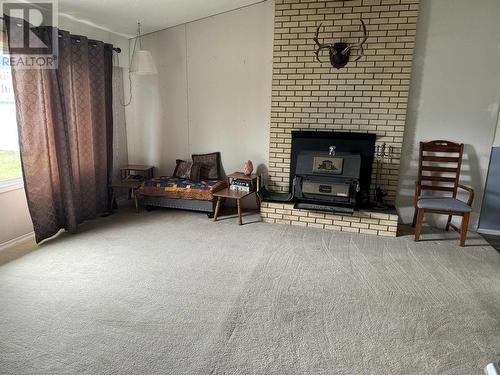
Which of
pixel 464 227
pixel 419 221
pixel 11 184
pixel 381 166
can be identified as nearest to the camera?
pixel 11 184

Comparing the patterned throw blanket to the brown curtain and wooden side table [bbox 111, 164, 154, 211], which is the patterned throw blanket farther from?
the brown curtain

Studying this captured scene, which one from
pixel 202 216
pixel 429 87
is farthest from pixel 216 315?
pixel 429 87

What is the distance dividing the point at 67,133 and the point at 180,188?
4.29ft

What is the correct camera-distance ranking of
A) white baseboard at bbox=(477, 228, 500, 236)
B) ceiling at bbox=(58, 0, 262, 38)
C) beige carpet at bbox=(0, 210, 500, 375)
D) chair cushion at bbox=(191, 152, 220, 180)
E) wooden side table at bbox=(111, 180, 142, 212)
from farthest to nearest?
chair cushion at bbox=(191, 152, 220, 180), wooden side table at bbox=(111, 180, 142, 212), white baseboard at bbox=(477, 228, 500, 236), ceiling at bbox=(58, 0, 262, 38), beige carpet at bbox=(0, 210, 500, 375)

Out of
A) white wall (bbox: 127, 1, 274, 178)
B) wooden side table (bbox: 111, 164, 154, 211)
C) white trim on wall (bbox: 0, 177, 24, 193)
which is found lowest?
wooden side table (bbox: 111, 164, 154, 211)

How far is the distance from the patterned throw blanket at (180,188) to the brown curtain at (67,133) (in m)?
0.54

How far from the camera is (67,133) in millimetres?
3293

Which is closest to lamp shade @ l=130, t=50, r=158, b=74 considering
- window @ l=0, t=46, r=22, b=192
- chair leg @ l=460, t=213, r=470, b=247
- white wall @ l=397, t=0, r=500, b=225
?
window @ l=0, t=46, r=22, b=192

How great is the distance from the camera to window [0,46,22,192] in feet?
9.71

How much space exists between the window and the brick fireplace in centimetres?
252

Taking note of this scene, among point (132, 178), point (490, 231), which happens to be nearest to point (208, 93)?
point (132, 178)

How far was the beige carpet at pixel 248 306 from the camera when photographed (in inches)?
67.3

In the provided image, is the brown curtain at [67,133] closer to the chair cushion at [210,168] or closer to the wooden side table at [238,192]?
the chair cushion at [210,168]

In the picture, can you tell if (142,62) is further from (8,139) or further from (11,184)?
(11,184)
